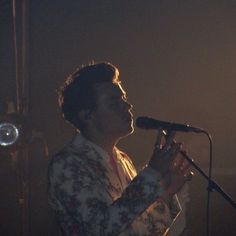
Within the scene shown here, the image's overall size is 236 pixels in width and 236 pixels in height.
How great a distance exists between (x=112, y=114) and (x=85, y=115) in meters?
0.16

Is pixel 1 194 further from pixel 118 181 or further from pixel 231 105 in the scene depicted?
pixel 231 105

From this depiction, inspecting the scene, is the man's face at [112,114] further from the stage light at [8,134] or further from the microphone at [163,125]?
the stage light at [8,134]

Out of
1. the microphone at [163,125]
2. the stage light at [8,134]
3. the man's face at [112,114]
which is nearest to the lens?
the microphone at [163,125]

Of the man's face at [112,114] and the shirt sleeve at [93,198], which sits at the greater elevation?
the man's face at [112,114]

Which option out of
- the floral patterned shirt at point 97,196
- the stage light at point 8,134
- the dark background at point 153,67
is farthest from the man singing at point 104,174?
the dark background at point 153,67

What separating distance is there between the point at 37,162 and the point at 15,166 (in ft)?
0.90

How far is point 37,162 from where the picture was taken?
4703mm

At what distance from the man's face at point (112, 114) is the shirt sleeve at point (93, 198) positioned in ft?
1.10

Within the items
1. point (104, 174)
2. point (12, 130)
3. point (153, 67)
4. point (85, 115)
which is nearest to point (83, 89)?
point (85, 115)

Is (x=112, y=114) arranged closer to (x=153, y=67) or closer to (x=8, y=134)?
(x=8, y=134)

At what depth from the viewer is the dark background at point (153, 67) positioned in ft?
16.9

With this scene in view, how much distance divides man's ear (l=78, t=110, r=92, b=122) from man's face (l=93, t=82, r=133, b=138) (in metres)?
0.03

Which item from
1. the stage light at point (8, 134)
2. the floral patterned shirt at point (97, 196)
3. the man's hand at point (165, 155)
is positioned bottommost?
the stage light at point (8, 134)

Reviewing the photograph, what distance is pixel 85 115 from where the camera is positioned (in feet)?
8.73
